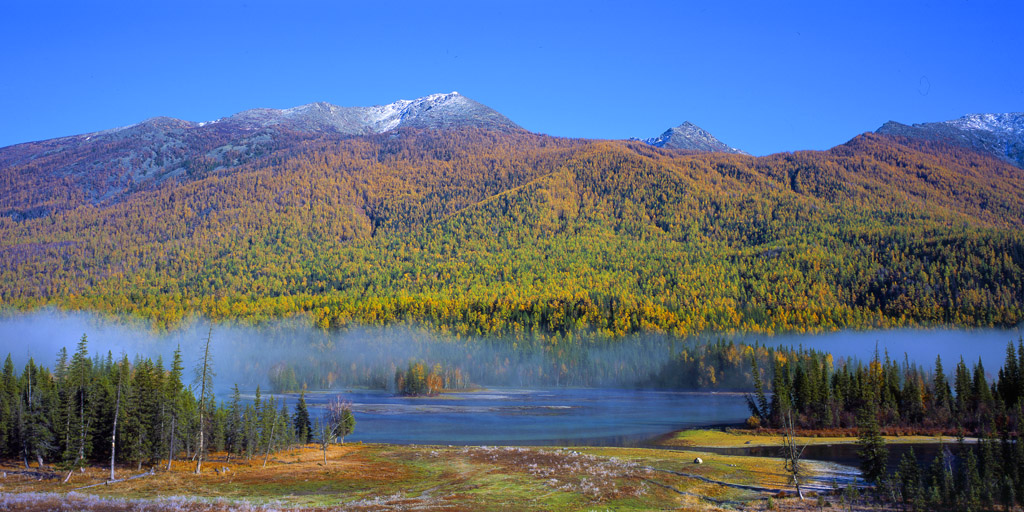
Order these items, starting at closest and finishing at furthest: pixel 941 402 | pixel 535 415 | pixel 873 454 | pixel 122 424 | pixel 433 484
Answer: pixel 433 484 → pixel 873 454 → pixel 122 424 → pixel 941 402 → pixel 535 415

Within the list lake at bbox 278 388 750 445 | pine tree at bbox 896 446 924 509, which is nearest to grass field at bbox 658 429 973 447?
lake at bbox 278 388 750 445

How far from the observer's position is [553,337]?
193m

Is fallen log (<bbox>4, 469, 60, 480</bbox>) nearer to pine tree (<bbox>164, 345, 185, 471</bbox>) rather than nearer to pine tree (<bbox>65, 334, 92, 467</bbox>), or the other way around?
pine tree (<bbox>65, 334, 92, 467</bbox>)

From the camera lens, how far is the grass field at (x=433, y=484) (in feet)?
155

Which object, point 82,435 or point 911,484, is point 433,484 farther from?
point 911,484

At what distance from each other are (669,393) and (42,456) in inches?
4935

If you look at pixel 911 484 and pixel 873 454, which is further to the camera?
pixel 873 454

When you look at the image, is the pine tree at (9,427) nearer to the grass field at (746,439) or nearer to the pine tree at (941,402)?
the grass field at (746,439)

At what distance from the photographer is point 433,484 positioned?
56188 mm

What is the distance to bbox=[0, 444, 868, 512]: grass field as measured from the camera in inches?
1858

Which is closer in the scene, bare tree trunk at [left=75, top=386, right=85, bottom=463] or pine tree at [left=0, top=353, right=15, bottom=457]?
bare tree trunk at [left=75, top=386, right=85, bottom=463]

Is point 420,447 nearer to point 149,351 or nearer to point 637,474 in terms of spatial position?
point 637,474

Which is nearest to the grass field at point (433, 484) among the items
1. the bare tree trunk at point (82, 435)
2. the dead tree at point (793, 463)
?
the dead tree at point (793, 463)

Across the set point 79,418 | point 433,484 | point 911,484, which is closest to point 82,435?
point 79,418
